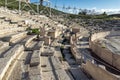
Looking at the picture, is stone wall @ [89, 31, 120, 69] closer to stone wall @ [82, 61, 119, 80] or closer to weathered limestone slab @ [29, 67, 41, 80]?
stone wall @ [82, 61, 119, 80]

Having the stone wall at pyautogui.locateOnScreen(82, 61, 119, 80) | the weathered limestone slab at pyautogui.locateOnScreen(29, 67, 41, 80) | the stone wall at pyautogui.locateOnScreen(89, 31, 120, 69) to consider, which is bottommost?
the stone wall at pyautogui.locateOnScreen(89, 31, 120, 69)

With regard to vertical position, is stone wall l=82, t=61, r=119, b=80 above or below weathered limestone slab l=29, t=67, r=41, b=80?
below

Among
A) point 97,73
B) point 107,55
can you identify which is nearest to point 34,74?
point 97,73

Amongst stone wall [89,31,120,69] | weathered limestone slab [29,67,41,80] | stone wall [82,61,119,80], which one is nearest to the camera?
weathered limestone slab [29,67,41,80]

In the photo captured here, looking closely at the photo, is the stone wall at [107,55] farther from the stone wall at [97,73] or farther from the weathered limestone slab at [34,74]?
the weathered limestone slab at [34,74]

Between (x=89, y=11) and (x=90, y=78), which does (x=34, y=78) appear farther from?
(x=89, y=11)

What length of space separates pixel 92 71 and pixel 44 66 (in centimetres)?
180

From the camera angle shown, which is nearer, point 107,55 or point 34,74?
point 34,74

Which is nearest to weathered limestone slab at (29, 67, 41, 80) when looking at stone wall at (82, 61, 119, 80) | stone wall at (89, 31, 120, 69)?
stone wall at (82, 61, 119, 80)

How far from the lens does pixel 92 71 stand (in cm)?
895

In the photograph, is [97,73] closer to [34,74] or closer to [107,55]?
[34,74]

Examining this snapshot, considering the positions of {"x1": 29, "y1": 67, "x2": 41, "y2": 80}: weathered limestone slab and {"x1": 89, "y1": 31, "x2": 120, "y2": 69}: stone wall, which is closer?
{"x1": 29, "y1": 67, "x2": 41, "y2": 80}: weathered limestone slab

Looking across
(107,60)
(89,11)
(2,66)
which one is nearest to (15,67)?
(2,66)

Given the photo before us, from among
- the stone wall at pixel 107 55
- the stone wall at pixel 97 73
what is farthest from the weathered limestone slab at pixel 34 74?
the stone wall at pixel 107 55
